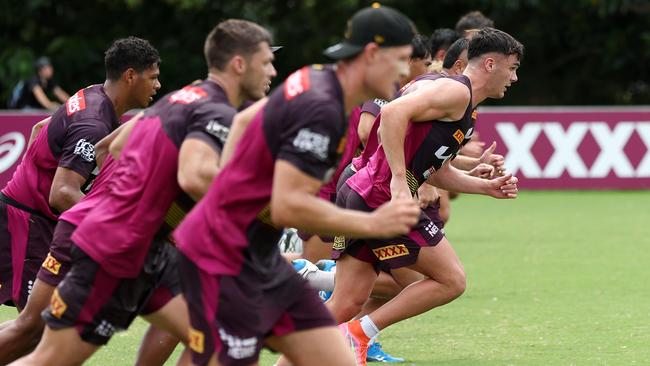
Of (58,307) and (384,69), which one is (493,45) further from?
(58,307)

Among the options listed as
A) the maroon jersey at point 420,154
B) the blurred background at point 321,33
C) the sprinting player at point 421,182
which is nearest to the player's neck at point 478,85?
the sprinting player at point 421,182

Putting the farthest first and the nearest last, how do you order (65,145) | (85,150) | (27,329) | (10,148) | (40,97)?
(40,97)
(10,148)
(65,145)
(85,150)
(27,329)

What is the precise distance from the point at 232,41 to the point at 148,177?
750 mm

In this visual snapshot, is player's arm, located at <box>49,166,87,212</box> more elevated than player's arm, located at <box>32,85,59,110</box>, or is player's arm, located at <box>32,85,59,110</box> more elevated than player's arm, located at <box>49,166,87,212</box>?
player's arm, located at <box>49,166,87,212</box>

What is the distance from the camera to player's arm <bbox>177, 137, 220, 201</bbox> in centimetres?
548

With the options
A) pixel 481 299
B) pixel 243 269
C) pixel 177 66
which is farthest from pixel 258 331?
pixel 177 66

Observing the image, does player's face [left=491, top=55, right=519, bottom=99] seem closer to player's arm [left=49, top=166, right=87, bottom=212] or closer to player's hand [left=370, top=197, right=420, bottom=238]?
player's arm [left=49, top=166, right=87, bottom=212]

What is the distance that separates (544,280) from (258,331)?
7.34 meters

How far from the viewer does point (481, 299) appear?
11195mm

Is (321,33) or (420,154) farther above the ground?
(420,154)

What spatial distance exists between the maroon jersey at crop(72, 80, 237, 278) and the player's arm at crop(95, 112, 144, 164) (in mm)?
235

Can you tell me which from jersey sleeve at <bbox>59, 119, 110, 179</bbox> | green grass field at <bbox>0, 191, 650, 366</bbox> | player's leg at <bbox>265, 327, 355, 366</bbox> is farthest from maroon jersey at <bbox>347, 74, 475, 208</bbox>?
player's leg at <bbox>265, 327, 355, 366</bbox>

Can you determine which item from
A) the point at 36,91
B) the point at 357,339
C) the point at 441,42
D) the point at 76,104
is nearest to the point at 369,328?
the point at 357,339

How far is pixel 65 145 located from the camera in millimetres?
7473
